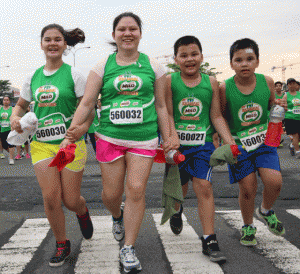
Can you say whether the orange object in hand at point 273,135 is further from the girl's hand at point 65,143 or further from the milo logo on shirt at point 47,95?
the milo logo on shirt at point 47,95

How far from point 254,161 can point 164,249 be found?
1.19 meters

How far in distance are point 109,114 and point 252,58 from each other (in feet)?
4.75

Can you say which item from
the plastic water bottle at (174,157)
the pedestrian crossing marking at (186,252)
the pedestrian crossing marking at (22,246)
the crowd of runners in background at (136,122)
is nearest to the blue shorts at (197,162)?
the crowd of runners in background at (136,122)

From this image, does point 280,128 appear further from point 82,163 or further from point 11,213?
point 11,213

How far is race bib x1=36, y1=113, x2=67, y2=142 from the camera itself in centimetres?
350

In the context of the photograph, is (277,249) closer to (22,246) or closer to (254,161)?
(254,161)

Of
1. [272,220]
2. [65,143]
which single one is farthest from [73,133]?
[272,220]

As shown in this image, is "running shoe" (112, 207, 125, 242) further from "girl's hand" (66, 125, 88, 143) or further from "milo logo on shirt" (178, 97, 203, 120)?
"milo logo on shirt" (178, 97, 203, 120)

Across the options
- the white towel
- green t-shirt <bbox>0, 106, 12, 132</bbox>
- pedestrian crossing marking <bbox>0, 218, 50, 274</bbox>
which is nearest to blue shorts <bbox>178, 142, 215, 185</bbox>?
the white towel

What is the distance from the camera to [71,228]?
4664 mm

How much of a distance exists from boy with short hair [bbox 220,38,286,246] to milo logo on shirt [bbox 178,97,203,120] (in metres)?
0.30

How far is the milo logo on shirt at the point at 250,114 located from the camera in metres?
3.84

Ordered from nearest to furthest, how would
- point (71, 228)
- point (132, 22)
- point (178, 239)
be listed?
point (132, 22) < point (178, 239) < point (71, 228)

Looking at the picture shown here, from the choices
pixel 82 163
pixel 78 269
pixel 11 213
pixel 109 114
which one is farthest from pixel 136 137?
pixel 11 213
